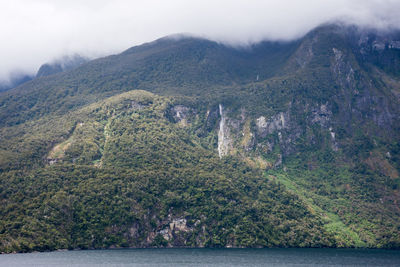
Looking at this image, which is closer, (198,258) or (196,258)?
(196,258)

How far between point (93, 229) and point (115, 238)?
10.3 meters

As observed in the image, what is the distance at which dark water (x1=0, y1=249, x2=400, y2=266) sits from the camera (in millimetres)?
159625

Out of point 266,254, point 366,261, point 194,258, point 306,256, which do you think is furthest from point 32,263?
point 366,261

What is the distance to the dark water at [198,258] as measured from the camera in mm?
159625

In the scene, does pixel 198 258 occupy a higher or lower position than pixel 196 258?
lower

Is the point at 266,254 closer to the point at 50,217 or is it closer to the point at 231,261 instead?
the point at 231,261

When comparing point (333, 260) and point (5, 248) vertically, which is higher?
point (5, 248)

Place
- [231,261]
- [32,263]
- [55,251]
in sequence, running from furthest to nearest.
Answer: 1. [55,251]
2. [231,261]
3. [32,263]

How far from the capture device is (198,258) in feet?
570

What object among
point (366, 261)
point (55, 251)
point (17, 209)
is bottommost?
point (366, 261)

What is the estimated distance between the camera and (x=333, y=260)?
177 metres

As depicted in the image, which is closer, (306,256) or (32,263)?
(32,263)

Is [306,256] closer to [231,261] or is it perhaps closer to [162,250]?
[231,261]

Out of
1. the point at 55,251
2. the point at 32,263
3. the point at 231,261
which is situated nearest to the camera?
the point at 32,263
